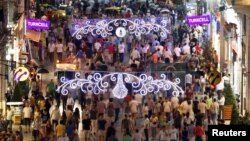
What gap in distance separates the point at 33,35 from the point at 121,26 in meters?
3.72

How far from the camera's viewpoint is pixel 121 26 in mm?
36250

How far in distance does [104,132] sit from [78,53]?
645 cm

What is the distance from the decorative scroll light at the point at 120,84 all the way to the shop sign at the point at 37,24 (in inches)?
105

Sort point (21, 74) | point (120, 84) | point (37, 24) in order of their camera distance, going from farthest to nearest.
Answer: point (37, 24)
point (120, 84)
point (21, 74)

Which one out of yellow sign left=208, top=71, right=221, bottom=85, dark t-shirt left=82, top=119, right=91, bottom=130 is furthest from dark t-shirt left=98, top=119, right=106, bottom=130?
yellow sign left=208, top=71, right=221, bottom=85

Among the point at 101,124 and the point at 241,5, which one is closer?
the point at 101,124

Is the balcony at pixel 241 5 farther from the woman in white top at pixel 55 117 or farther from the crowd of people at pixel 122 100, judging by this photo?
the woman in white top at pixel 55 117

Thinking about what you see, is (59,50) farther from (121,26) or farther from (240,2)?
(240,2)

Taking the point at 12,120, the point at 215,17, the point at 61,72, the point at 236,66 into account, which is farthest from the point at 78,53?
the point at 236,66

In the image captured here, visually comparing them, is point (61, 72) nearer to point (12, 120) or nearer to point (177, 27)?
point (12, 120)

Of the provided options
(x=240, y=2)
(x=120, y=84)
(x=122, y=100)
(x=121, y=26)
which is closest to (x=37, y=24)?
(x=121, y=26)

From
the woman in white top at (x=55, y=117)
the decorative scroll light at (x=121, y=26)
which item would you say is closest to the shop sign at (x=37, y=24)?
the decorative scroll light at (x=121, y=26)

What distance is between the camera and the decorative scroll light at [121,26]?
35.8 m

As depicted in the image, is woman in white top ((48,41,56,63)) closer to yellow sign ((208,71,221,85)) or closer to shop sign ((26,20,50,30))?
shop sign ((26,20,50,30))
